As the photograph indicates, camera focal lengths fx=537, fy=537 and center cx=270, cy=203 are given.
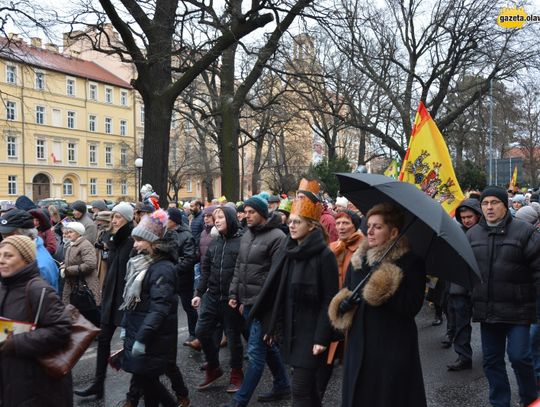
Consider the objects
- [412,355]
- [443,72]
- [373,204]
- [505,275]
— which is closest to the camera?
[412,355]

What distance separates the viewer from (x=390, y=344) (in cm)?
323

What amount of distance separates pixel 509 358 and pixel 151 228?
10.2 feet

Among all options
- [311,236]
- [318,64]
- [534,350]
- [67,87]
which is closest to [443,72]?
[318,64]

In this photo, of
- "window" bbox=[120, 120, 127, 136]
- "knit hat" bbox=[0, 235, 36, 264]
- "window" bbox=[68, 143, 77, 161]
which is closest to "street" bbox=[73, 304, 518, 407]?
"knit hat" bbox=[0, 235, 36, 264]

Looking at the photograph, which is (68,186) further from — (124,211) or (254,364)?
(254,364)

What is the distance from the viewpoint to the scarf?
4.27 meters

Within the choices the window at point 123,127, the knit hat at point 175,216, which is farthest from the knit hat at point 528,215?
the window at point 123,127

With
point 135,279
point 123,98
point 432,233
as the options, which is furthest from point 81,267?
point 123,98

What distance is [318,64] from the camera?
23.6 m

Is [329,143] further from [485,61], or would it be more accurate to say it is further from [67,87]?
[67,87]

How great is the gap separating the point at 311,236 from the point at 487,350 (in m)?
1.85

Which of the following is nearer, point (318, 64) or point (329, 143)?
point (318, 64)

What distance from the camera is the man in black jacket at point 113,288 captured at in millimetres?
5086

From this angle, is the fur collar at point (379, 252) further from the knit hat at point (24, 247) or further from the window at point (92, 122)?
the window at point (92, 122)
